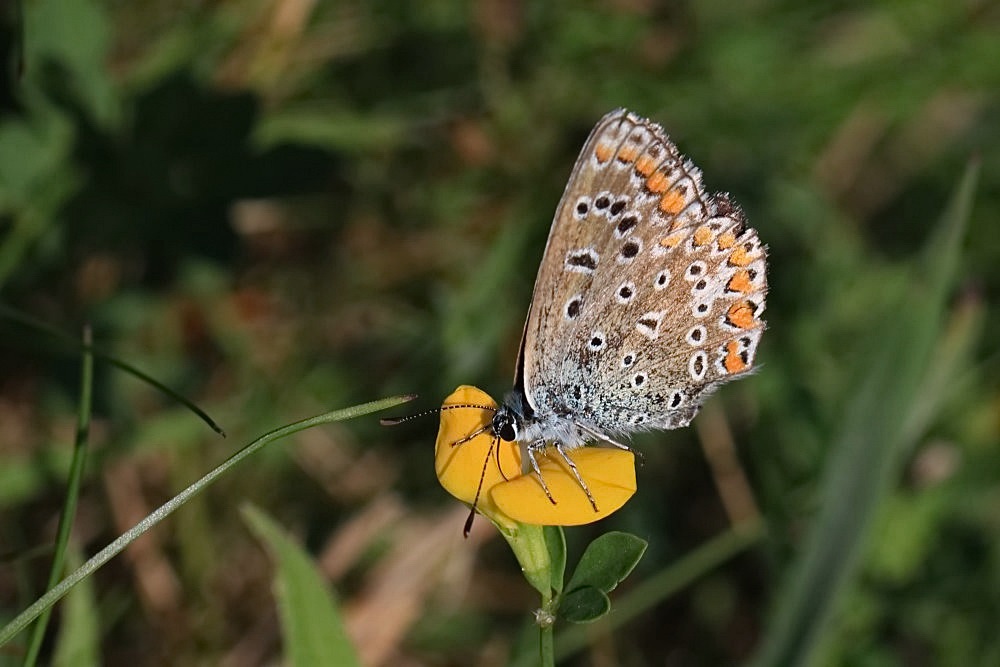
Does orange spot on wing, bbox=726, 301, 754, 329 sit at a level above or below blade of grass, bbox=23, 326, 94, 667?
below

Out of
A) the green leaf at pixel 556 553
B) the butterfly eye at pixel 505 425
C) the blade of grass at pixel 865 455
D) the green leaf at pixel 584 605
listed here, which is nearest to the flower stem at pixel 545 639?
the green leaf at pixel 584 605

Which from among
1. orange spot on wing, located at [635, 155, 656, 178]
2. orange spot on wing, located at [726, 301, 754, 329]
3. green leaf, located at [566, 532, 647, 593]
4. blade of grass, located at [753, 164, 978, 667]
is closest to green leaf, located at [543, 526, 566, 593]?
green leaf, located at [566, 532, 647, 593]

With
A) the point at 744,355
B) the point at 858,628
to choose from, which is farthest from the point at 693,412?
the point at 858,628

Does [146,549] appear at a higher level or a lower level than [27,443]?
lower

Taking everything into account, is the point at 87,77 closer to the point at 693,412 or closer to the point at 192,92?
the point at 192,92

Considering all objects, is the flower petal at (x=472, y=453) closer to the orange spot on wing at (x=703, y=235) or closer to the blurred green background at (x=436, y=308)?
the orange spot on wing at (x=703, y=235)

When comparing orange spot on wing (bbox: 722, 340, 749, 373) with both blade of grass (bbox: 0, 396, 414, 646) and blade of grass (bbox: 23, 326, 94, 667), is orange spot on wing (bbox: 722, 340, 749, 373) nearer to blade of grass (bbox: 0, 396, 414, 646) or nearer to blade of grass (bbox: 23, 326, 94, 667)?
blade of grass (bbox: 0, 396, 414, 646)
